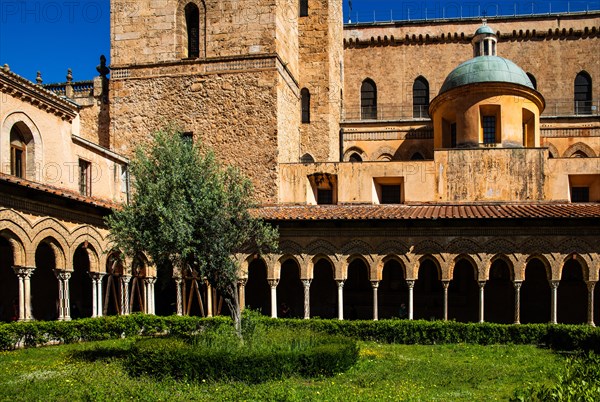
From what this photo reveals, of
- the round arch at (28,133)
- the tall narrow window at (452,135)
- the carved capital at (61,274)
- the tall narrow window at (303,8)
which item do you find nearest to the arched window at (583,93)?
the tall narrow window at (452,135)

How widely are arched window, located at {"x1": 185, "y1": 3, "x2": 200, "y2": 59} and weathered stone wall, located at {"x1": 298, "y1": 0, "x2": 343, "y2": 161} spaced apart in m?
5.39

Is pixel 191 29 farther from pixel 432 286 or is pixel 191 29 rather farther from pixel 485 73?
pixel 432 286

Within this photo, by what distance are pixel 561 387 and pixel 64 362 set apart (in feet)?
42.0

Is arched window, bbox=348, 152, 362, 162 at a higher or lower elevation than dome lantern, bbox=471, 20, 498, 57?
lower

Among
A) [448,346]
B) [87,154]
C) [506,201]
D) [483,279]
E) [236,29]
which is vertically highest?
[236,29]

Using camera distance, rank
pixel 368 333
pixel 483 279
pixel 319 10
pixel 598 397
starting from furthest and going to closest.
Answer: pixel 319 10
pixel 483 279
pixel 368 333
pixel 598 397

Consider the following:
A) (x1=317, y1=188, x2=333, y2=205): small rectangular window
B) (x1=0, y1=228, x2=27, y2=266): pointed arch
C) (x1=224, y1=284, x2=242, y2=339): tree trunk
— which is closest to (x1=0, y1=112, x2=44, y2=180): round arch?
(x1=0, y1=228, x2=27, y2=266): pointed arch

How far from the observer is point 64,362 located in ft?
55.3

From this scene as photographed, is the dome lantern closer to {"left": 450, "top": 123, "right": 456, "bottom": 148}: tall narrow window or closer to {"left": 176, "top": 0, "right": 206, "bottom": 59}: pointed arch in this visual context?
{"left": 450, "top": 123, "right": 456, "bottom": 148}: tall narrow window

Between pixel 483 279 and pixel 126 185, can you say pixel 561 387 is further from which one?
pixel 126 185

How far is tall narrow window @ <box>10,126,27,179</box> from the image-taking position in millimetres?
23219

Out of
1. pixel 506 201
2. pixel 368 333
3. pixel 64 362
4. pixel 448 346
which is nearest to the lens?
pixel 64 362

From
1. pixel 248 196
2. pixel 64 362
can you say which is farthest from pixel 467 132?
pixel 64 362

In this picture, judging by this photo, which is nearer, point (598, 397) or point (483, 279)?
point (598, 397)
